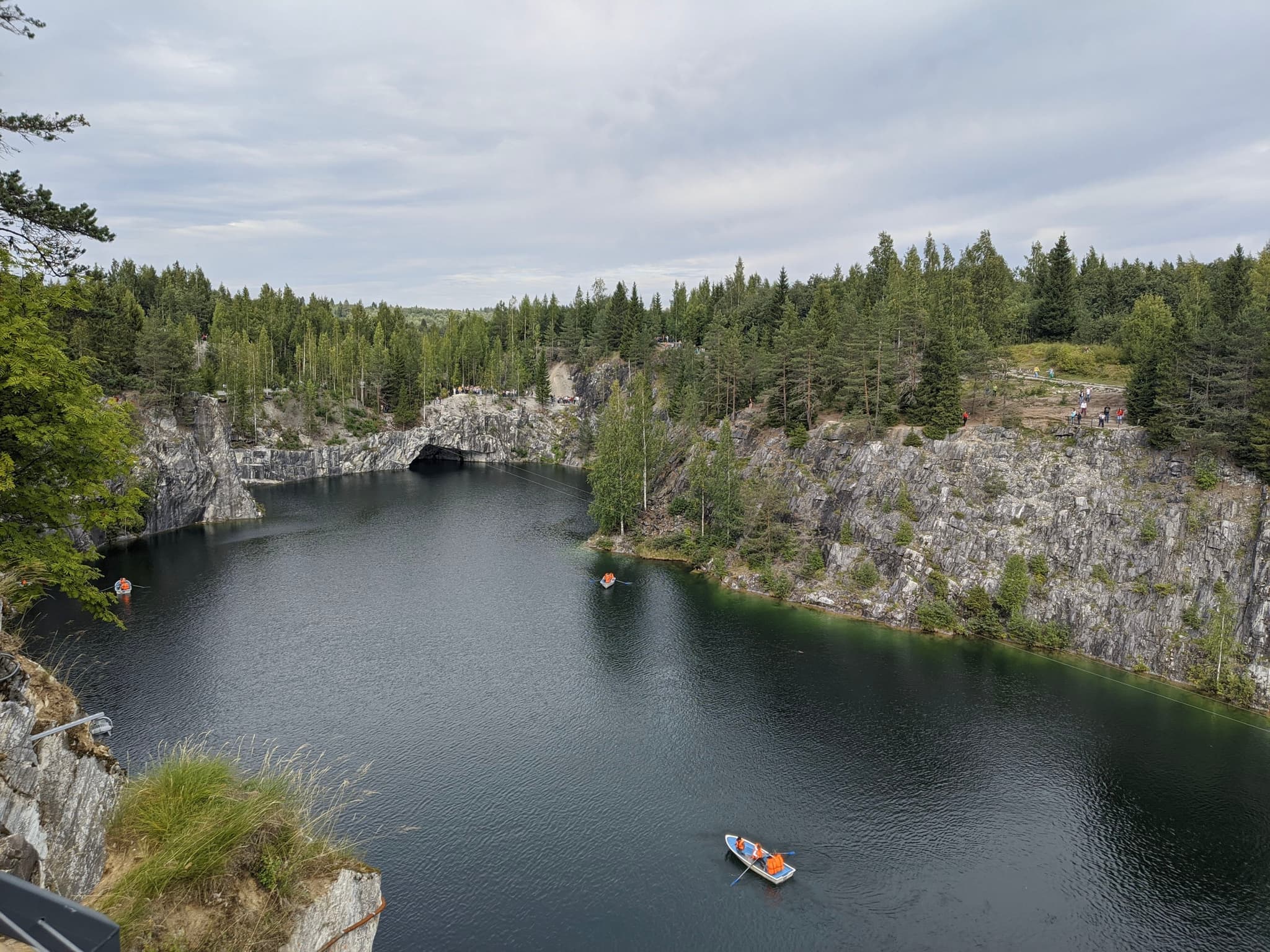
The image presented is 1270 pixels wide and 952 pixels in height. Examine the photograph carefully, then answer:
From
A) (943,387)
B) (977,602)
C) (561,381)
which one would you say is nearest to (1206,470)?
(977,602)

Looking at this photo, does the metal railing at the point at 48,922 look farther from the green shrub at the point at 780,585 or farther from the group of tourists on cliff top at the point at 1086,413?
the group of tourists on cliff top at the point at 1086,413

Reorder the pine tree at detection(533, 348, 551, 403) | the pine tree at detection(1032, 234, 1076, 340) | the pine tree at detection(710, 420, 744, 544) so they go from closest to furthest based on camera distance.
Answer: the pine tree at detection(710, 420, 744, 544) → the pine tree at detection(1032, 234, 1076, 340) → the pine tree at detection(533, 348, 551, 403)

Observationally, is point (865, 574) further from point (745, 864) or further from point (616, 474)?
point (745, 864)

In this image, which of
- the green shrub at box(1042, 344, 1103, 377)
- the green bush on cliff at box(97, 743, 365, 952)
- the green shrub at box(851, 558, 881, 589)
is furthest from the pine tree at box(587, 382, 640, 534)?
the green bush on cliff at box(97, 743, 365, 952)

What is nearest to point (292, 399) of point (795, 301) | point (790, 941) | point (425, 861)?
point (795, 301)

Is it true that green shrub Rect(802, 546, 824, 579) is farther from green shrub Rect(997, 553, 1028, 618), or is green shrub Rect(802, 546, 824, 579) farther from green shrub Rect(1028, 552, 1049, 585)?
green shrub Rect(1028, 552, 1049, 585)

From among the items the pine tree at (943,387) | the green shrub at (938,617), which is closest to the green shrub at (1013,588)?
the green shrub at (938,617)
